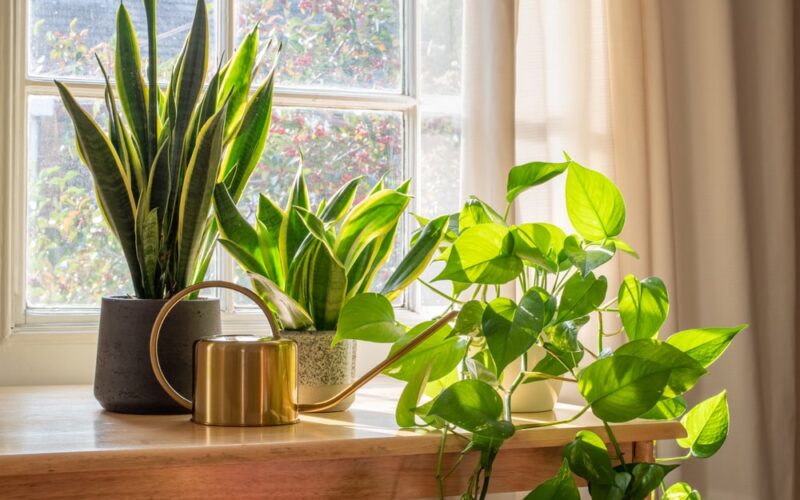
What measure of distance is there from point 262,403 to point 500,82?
2.30 feet

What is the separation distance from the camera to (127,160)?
1202mm

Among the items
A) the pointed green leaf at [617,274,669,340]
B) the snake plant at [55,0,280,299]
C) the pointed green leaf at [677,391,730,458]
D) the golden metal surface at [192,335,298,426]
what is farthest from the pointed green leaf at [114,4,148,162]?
the pointed green leaf at [677,391,730,458]

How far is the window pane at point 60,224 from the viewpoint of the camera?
1506mm

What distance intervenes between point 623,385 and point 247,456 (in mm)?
407

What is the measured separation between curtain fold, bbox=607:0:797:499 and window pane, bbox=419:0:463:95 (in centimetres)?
29

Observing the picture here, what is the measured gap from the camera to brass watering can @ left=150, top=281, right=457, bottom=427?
106cm

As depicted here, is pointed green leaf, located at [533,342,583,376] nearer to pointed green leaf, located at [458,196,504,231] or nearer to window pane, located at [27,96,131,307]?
pointed green leaf, located at [458,196,504,231]

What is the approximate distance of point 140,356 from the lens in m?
1.15

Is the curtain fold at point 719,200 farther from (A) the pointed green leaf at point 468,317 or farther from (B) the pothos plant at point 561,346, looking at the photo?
(A) the pointed green leaf at point 468,317

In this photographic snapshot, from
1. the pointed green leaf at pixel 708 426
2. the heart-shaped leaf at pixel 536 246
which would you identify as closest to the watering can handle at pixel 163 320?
the heart-shaped leaf at pixel 536 246

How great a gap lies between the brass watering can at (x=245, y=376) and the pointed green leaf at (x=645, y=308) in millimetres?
205

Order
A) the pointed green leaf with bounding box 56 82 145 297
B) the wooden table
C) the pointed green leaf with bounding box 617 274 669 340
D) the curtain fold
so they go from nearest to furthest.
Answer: the wooden table, the pointed green leaf with bounding box 617 274 669 340, the pointed green leaf with bounding box 56 82 145 297, the curtain fold

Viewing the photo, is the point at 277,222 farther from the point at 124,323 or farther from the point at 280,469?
the point at 280,469


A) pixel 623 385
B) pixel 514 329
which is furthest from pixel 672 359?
pixel 514 329
